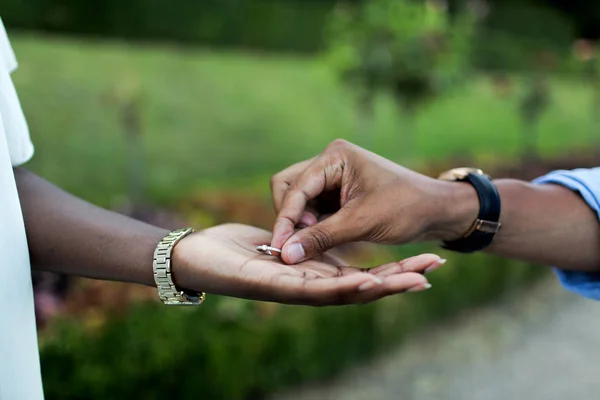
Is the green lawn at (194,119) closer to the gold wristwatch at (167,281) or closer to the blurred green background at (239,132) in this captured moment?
the blurred green background at (239,132)

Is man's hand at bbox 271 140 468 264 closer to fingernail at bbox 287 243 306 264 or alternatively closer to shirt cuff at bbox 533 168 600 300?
fingernail at bbox 287 243 306 264

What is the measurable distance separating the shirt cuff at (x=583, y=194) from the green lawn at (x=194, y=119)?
4260 millimetres

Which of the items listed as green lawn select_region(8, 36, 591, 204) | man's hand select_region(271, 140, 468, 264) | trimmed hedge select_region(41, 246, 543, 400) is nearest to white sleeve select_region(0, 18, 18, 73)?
man's hand select_region(271, 140, 468, 264)

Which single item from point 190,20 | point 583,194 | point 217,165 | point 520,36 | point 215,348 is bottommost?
point 217,165

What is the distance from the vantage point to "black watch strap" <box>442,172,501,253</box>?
159 cm

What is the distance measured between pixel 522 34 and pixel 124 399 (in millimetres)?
13343

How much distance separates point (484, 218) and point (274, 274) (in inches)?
26.9

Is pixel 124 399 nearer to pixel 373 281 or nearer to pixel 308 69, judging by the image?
pixel 373 281

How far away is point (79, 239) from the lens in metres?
1.44

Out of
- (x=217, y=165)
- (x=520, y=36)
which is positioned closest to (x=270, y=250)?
(x=217, y=165)

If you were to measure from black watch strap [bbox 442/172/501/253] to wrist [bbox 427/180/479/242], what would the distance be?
0.01m

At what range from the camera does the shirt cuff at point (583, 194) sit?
159cm

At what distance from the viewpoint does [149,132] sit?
24.3ft

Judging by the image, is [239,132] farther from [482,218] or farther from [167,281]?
[167,281]
